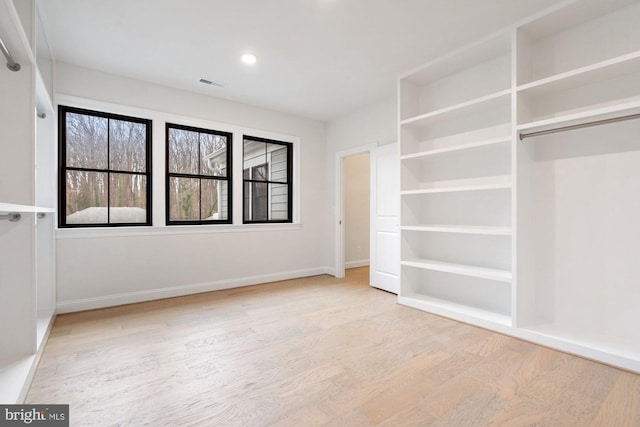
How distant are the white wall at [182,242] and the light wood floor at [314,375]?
0.50 metres

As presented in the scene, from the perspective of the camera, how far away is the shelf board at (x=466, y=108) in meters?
2.72

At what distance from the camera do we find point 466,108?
9.79ft

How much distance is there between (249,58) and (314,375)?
2990 mm

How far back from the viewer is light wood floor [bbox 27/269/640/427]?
1.62m

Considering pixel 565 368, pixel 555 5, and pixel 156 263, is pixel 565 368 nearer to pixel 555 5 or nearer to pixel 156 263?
pixel 555 5

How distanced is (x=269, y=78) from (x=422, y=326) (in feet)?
10.5

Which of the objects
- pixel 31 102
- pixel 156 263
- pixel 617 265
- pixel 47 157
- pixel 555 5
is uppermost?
pixel 555 5

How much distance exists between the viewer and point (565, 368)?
209 cm

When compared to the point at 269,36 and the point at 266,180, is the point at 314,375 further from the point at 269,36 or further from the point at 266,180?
the point at 266,180

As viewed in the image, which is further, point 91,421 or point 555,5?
point 555,5

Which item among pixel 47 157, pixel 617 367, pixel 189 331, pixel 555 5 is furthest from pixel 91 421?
pixel 555 5

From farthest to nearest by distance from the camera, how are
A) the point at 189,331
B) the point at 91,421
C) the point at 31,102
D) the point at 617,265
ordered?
the point at 189,331 < the point at 617,265 < the point at 31,102 < the point at 91,421

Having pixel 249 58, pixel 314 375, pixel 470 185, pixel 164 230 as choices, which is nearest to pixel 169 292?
pixel 164 230

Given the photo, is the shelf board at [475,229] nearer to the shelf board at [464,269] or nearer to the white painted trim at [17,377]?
the shelf board at [464,269]
